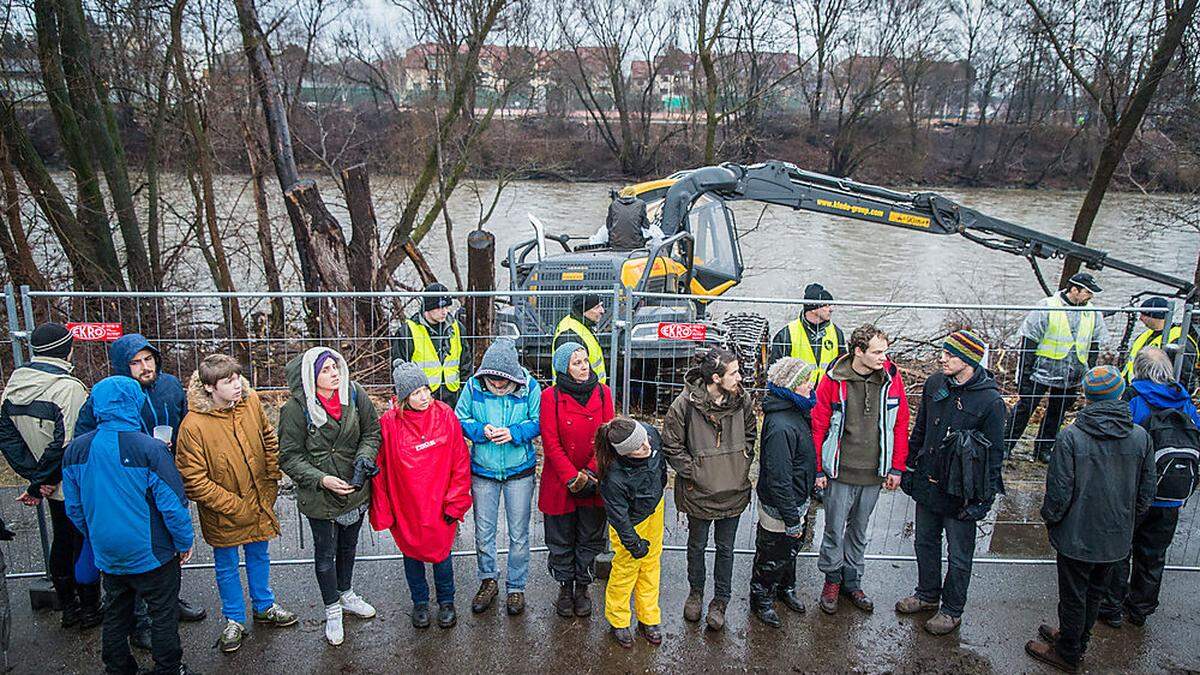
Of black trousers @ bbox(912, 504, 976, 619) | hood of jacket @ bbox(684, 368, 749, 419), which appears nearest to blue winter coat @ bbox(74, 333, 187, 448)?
hood of jacket @ bbox(684, 368, 749, 419)

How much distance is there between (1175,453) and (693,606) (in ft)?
8.22

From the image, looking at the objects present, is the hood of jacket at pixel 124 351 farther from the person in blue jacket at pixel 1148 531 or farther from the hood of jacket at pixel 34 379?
the person in blue jacket at pixel 1148 531

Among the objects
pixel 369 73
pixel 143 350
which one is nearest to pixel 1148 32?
pixel 143 350

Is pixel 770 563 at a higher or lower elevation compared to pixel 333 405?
lower

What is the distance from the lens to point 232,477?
12.2 feet

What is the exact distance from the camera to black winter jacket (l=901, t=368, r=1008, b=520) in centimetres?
384

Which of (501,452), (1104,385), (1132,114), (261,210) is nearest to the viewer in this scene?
(1104,385)

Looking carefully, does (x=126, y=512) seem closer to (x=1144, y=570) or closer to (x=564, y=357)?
(x=564, y=357)

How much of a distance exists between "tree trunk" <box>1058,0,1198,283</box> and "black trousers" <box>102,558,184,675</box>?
31.7 feet

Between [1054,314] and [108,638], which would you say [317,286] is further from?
[1054,314]

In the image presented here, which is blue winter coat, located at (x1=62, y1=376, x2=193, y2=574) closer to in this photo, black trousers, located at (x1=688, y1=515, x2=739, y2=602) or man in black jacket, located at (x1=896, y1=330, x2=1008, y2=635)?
black trousers, located at (x1=688, y1=515, x2=739, y2=602)

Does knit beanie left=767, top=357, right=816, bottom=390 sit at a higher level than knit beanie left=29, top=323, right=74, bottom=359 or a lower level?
lower

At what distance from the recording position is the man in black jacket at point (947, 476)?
12.6 feet

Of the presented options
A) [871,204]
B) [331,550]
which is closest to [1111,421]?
[331,550]
